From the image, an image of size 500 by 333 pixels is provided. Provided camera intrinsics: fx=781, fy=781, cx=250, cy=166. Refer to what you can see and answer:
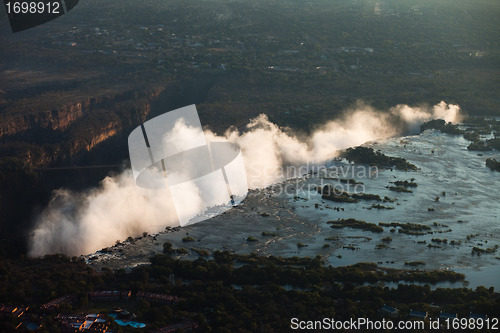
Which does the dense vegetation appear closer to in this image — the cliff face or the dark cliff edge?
the dark cliff edge

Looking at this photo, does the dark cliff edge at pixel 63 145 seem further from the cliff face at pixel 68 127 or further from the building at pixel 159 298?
the building at pixel 159 298

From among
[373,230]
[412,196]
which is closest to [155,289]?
[373,230]

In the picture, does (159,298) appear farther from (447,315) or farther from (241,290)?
(447,315)

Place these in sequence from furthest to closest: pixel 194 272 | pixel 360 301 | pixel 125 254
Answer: pixel 125 254
pixel 194 272
pixel 360 301

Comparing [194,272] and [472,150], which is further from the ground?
[194,272]

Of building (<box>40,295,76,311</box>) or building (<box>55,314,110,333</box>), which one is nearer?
building (<box>55,314,110,333</box>)

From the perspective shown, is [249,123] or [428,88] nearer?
[249,123]

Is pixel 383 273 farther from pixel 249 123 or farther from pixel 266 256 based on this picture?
pixel 249 123

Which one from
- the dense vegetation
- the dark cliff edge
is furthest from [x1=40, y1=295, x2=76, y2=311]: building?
the dark cliff edge

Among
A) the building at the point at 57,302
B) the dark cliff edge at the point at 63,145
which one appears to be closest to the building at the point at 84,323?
the building at the point at 57,302
